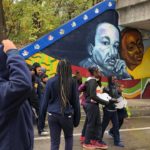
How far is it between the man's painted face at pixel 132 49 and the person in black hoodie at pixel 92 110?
7942mm

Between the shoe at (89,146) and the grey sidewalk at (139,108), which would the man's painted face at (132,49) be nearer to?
the grey sidewalk at (139,108)

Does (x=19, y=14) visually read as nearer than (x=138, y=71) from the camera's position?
No

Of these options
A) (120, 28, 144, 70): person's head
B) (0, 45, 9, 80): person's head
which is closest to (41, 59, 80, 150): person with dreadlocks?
(0, 45, 9, 80): person's head

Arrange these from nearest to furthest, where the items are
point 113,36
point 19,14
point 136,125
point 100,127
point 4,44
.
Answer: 1. point 4,44
2. point 100,127
3. point 136,125
4. point 113,36
5. point 19,14

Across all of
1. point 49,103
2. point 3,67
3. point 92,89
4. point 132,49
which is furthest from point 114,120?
point 132,49

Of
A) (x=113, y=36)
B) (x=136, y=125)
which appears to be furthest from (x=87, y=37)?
(x=136, y=125)

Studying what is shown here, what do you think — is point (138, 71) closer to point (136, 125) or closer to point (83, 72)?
point (83, 72)

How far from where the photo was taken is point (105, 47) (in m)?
15.0

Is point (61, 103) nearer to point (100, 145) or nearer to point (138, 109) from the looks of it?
point (100, 145)

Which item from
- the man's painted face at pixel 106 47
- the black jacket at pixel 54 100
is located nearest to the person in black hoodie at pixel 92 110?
the black jacket at pixel 54 100

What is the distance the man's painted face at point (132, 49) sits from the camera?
15.6m

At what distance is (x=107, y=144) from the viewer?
8391 mm

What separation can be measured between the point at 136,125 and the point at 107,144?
2.65 m

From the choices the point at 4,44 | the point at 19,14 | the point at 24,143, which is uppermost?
the point at 19,14
